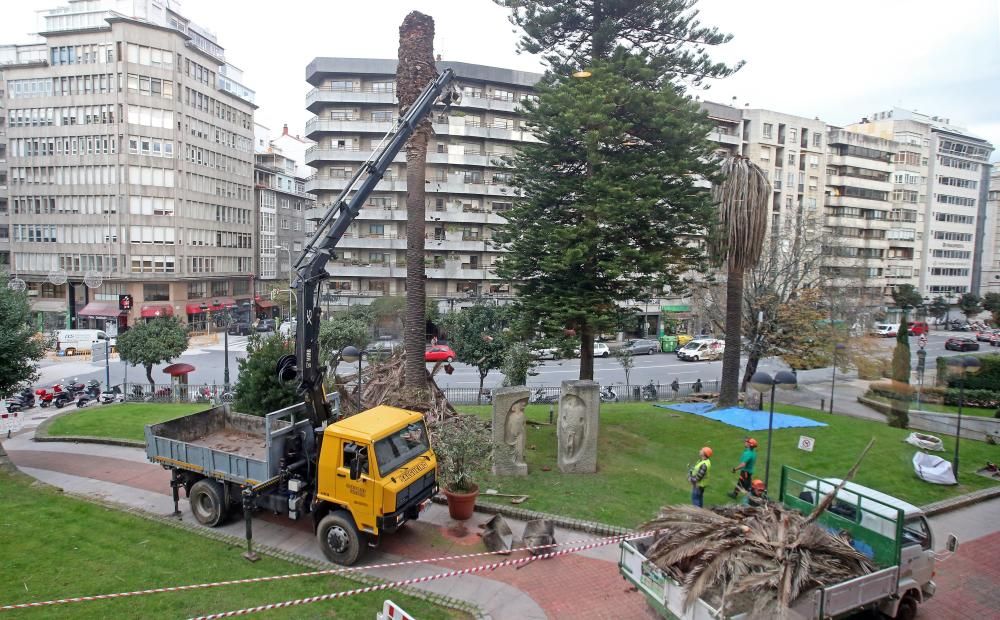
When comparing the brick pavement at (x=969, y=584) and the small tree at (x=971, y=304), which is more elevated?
the small tree at (x=971, y=304)

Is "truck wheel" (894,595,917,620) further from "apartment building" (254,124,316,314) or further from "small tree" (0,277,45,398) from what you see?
"apartment building" (254,124,316,314)

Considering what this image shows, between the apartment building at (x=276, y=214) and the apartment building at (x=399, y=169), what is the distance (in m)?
16.9

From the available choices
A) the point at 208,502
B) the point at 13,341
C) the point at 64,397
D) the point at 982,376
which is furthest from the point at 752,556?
the point at 64,397

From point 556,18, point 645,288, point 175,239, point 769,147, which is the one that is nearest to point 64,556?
point 645,288

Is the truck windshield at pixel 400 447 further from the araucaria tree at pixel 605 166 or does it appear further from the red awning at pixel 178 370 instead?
the red awning at pixel 178 370

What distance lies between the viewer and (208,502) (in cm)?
1158

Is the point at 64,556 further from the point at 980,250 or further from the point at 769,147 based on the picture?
the point at 980,250

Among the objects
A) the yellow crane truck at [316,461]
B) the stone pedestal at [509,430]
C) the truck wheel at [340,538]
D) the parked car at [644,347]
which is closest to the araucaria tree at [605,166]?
the stone pedestal at [509,430]

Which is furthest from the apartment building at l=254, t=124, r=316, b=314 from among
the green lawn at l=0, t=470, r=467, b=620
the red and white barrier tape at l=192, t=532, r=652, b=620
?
the red and white barrier tape at l=192, t=532, r=652, b=620

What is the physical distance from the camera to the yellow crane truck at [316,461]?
9914mm

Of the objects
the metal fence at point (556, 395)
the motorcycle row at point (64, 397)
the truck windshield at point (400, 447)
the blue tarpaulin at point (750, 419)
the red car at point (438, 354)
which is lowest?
the motorcycle row at point (64, 397)

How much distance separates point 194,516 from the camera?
39.4ft

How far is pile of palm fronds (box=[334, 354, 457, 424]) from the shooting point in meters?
16.5

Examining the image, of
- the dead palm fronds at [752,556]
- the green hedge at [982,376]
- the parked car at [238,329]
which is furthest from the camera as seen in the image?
the parked car at [238,329]
